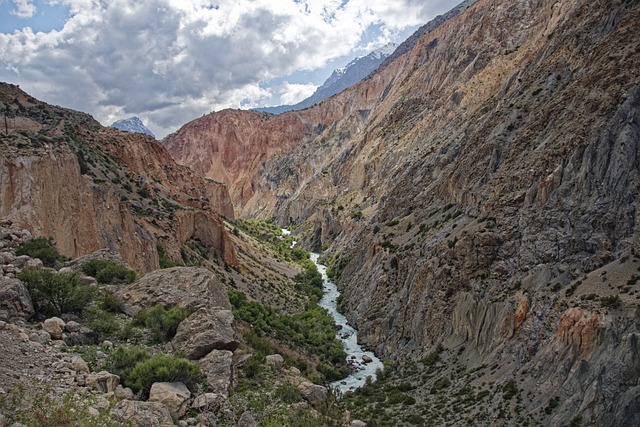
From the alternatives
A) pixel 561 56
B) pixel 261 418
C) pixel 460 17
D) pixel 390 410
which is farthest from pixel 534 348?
pixel 460 17

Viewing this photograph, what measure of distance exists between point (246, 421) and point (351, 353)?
27.5 m

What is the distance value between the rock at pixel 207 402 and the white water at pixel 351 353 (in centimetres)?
1439

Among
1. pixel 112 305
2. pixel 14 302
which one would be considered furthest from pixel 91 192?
pixel 14 302

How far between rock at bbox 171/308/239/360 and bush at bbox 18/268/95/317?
3.15 metres

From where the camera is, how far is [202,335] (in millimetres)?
13188

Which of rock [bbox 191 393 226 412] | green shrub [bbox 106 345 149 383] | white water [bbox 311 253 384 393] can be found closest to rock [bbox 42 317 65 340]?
green shrub [bbox 106 345 149 383]

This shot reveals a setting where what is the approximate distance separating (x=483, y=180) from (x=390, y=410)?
21.0 m

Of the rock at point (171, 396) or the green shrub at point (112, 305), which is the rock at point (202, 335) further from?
the green shrub at point (112, 305)

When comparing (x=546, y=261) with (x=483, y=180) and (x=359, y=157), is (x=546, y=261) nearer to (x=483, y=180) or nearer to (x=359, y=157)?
(x=483, y=180)

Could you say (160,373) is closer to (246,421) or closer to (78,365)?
(78,365)

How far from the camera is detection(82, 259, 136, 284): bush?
17.9 metres

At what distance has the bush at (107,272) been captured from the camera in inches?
704

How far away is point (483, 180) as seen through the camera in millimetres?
38406

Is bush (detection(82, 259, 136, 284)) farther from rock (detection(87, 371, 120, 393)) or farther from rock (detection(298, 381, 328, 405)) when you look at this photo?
rock (detection(87, 371, 120, 393))
